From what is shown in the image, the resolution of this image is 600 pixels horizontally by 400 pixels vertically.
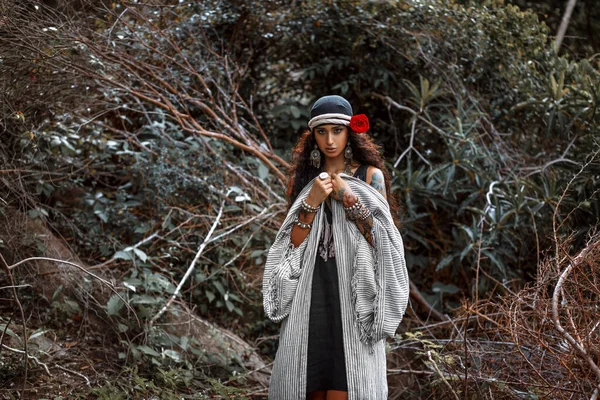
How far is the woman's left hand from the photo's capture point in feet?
10.2

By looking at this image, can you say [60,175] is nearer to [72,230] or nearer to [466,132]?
[72,230]

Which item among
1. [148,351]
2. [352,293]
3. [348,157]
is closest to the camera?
[352,293]

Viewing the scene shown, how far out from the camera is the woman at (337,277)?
304 cm

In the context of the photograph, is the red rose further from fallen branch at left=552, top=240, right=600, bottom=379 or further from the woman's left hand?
A: fallen branch at left=552, top=240, right=600, bottom=379

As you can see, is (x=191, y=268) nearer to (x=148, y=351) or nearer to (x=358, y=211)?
(x=148, y=351)

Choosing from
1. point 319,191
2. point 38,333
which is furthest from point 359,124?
point 38,333

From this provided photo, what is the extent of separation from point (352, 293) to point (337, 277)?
0.11 m

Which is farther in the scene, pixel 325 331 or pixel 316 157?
pixel 316 157

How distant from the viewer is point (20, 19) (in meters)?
4.05

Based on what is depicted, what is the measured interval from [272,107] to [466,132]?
205 cm

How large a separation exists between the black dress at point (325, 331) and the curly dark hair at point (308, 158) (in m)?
0.38

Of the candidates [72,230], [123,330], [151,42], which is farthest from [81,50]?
[123,330]

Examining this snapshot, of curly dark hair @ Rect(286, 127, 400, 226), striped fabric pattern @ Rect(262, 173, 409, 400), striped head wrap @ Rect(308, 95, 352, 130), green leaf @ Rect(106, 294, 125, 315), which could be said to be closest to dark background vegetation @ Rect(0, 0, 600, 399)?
green leaf @ Rect(106, 294, 125, 315)

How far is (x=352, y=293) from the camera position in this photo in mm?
3090
